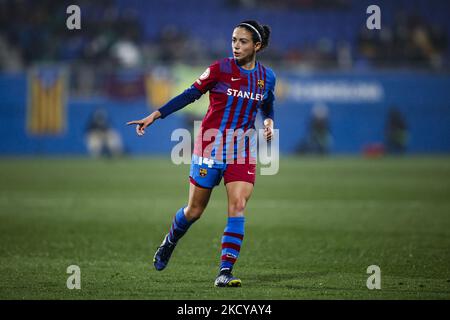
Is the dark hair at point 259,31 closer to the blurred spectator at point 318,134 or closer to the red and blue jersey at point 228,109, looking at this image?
the red and blue jersey at point 228,109

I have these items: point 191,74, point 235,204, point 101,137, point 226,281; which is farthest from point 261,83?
point 101,137

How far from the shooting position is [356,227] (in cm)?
1182

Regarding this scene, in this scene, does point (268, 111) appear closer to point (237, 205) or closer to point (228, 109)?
point (228, 109)

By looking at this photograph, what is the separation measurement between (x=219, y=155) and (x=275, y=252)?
96.0 inches

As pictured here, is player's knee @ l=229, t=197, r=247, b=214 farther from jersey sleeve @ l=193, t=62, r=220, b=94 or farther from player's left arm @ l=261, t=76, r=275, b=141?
jersey sleeve @ l=193, t=62, r=220, b=94

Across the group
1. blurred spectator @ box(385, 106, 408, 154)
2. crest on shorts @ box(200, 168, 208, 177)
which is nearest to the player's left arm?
crest on shorts @ box(200, 168, 208, 177)

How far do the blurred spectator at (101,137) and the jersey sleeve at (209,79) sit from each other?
22856 millimetres

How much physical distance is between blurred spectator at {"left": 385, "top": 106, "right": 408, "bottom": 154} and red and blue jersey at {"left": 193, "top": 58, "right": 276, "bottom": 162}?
25.1m

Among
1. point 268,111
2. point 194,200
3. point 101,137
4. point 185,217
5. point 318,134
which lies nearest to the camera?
point 194,200

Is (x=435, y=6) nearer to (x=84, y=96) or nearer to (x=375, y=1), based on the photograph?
(x=375, y=1)

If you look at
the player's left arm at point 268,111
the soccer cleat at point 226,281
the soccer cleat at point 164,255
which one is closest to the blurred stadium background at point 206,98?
the soccer cleat at point 164,255

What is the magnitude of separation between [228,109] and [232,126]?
0.53 ft

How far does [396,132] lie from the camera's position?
31.7 metres

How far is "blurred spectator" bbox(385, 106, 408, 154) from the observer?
31.6 metres
